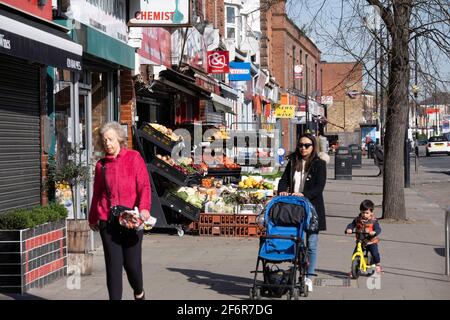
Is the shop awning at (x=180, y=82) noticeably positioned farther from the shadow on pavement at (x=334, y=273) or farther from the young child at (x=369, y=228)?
the young child at (x=369, y=228)

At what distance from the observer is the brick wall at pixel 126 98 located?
17.0 m

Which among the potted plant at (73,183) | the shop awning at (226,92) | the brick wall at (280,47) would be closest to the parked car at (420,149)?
the brick wall at (280,47)

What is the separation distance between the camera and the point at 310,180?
9625mm

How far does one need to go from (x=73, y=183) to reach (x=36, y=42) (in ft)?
9.02

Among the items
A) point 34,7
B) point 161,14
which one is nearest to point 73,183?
point 34,7

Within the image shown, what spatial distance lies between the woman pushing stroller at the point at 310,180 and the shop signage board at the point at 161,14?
724 centimetres

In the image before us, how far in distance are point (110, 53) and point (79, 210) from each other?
2.75 metres

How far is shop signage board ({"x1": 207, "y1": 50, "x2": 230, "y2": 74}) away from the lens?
26.5 meters

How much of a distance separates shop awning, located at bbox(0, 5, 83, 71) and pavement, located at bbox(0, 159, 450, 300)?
2.58 m

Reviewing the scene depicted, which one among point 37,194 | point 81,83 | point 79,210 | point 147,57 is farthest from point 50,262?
point 147,57

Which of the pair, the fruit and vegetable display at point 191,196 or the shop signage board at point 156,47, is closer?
the fruit and vegetable display at point 191,196

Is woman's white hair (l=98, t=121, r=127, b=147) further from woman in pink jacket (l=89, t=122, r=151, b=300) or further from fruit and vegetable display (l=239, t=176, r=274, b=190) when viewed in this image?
fruit and vegetable display (l=239, t=176, r=274, b=190)

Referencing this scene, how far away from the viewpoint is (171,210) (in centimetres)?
1560

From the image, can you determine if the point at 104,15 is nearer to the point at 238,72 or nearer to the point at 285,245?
the point at 285,245
